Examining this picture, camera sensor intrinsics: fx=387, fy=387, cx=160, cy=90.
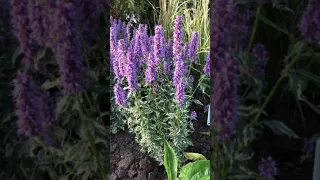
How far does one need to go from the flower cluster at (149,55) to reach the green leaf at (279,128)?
19.2 inches

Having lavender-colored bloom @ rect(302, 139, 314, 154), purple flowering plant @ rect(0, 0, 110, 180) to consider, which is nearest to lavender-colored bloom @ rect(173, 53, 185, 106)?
purple flowering plant @ rect(0, 0, 110, 180)

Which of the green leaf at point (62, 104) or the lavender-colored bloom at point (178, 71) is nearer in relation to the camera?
the green leaf at point (62, 104)

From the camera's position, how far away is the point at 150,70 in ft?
4.76

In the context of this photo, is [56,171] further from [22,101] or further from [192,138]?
[192,138]

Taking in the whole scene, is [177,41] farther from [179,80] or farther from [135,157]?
[135,157]

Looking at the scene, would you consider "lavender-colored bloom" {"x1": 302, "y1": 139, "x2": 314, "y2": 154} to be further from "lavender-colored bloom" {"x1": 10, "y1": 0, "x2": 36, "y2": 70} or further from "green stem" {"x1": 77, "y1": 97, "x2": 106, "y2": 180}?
"lavender-colored bloom" {"x1": 10, "y1": 0, "x2": 36, "y2": 70}

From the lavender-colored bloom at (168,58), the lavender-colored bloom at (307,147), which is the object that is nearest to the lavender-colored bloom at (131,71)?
the lavender-colored bloom at (168,58)

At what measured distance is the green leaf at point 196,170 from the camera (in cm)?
144

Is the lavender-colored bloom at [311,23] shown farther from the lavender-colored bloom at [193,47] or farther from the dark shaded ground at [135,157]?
the dark shaded ground at [135,157]

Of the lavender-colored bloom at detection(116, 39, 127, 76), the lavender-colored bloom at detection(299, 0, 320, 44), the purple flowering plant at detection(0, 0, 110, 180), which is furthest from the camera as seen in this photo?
the lavender-colored bloom at detection(116, 39, 127, 76)

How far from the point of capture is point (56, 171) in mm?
1176

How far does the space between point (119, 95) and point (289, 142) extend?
0.66 m

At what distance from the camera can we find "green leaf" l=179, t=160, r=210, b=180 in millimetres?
1445

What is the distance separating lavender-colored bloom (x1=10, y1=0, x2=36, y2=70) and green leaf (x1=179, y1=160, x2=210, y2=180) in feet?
2.30
